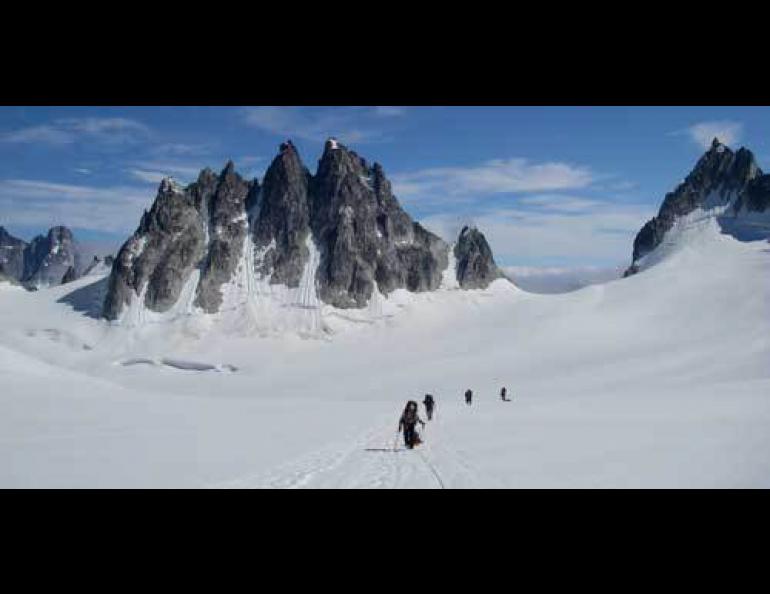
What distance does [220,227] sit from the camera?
13862cm

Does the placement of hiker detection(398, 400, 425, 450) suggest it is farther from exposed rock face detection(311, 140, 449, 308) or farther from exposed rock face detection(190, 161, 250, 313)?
exposed rock face detection(190, 161, 250, 313)

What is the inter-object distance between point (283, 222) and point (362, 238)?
19430 millimetres

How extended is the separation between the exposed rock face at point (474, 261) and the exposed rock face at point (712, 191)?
125 ft

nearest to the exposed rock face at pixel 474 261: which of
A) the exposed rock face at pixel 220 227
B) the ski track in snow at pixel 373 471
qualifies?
the exposed rock face at pixel 220 227

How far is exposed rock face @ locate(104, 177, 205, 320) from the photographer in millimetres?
130375

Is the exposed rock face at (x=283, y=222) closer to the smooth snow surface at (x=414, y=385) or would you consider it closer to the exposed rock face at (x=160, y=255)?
the smooth snow surface at (x=414, y=385)

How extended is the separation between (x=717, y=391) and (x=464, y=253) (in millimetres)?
116763

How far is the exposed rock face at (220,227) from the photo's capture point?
432 feet

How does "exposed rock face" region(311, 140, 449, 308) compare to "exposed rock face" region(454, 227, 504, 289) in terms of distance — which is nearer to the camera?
"exposed rock face" region(311, 140, 449, 308)

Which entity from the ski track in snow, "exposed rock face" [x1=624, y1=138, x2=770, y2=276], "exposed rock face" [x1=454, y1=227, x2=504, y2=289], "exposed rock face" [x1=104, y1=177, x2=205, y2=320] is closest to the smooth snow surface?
the ski track in snow

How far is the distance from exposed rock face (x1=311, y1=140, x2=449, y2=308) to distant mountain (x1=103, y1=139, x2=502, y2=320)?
0.83 feet

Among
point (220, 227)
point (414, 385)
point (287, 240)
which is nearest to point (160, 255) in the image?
point (220, 227)

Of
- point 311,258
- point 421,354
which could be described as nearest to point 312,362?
point 421,354

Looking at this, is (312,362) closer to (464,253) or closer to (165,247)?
(165,247)
